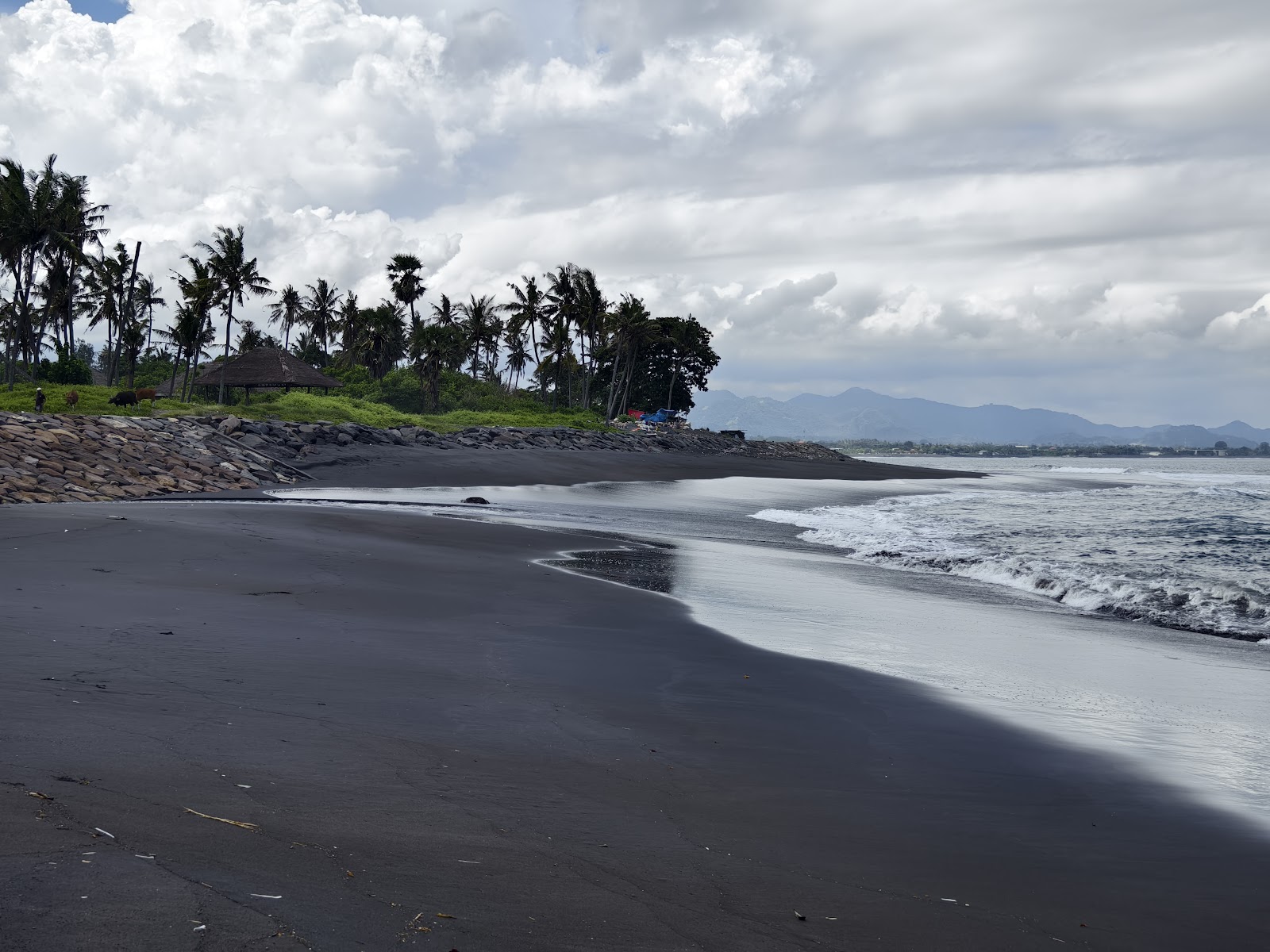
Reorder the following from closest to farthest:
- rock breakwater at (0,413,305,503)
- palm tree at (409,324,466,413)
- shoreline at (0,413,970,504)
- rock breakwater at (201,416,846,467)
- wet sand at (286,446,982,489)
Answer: rock breakwater at (0,413,305,503) → shoreline at (0,413,970,504) → wet sand at (286,446,982,489) → rock breakwater at (201,416,846,467) → palm tree at (409,324,466,413)

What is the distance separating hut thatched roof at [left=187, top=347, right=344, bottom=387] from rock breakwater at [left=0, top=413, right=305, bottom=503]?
31.0 m

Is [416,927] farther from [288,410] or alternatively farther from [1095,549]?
[288,410]

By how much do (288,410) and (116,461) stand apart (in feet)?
81.4

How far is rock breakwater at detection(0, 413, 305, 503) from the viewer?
67.8 feet

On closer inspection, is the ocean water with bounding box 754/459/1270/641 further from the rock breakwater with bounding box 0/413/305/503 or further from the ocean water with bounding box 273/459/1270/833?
the rock breakwater with bounding box 0/413/305/503

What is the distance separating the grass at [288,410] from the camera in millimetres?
43156

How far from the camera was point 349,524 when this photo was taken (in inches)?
637

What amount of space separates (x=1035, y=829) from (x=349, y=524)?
13433mm

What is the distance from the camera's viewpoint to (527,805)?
4.17 metres

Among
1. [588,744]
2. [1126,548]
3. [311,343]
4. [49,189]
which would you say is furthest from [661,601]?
[311,343]

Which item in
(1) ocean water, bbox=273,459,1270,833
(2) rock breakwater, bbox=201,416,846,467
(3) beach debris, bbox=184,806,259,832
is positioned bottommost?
(1) ocean water, bbox=273,459,1270,833

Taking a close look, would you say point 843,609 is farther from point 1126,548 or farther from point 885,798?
point 1126,548

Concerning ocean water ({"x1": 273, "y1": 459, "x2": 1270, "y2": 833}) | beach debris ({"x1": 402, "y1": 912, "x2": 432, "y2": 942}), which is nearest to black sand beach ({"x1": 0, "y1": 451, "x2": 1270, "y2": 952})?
beach debris ({"x1": 402, "y1": 912, "x2": 432, "y2": 942})

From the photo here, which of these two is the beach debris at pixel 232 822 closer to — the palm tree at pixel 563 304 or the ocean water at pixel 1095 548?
the ocean water at pixel 1095 548
